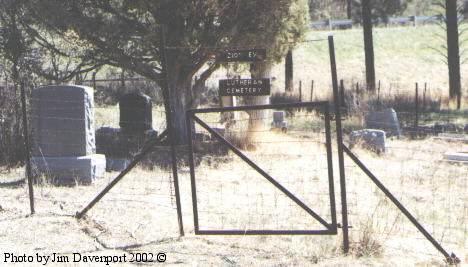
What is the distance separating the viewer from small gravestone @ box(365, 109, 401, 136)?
17.4 meters

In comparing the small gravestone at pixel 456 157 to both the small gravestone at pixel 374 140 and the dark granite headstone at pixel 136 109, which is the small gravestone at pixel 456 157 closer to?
the small gravestone at pixel 374 140

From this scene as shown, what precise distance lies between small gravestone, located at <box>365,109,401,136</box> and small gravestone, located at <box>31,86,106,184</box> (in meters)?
9.25

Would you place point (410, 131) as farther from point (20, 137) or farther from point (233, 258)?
point (233, 258)

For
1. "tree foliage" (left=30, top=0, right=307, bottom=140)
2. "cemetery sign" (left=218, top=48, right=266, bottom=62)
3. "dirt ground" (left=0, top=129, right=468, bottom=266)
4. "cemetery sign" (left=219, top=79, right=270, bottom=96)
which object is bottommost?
"dirt ground" (left=0, top=129, right=468, bottom=266)

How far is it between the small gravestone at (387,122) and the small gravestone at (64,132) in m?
9.25

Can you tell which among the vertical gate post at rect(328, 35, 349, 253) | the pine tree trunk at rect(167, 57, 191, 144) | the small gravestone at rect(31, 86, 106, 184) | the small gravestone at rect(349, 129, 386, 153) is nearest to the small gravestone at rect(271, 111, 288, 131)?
the small gravestone at rect(349, 129, 386, 153)

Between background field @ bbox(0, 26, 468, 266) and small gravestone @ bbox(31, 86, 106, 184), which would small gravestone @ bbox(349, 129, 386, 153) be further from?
small gravestone @ bbox(31, 86, 106, 184)

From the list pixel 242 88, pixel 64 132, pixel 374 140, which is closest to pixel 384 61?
pixel 374 140

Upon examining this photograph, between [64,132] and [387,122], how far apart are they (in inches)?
389

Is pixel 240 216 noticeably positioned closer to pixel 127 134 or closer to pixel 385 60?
pixel 127 134

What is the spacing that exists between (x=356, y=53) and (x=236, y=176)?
30.1m

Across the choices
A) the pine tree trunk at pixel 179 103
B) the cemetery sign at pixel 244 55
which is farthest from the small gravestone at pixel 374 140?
the cemetery sign at pixel 244 55

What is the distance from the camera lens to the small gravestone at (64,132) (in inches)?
401

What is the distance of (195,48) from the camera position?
13461mm
